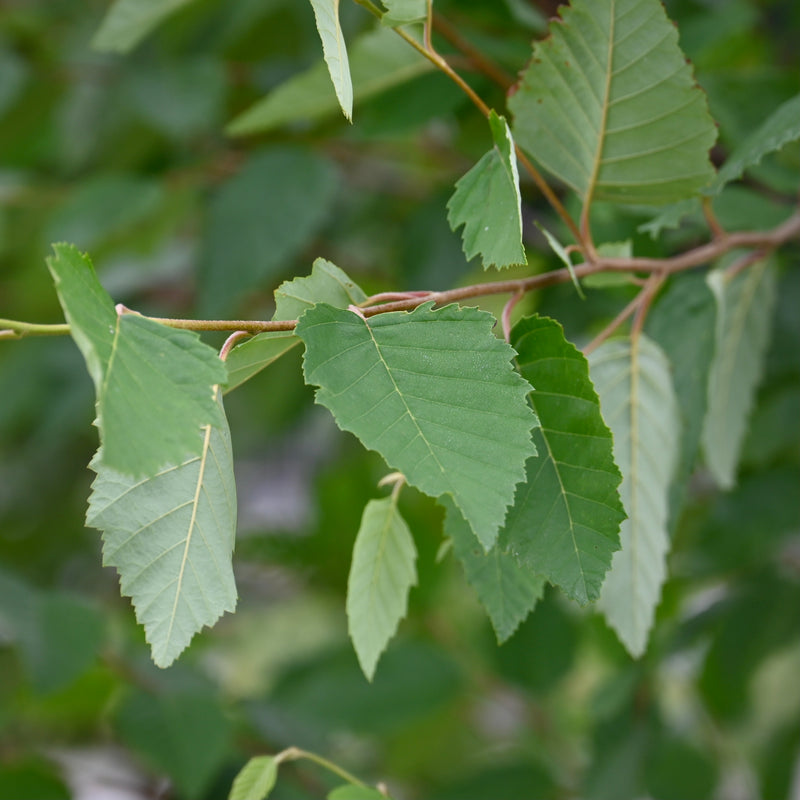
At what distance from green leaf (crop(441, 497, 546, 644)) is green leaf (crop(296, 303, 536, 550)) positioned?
0.07m

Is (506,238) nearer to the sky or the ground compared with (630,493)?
nearer to the sky

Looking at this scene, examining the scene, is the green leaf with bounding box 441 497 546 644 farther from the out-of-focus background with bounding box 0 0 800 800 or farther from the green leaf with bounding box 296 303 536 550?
the out-of-focus background with bounding box 0 0 800 800

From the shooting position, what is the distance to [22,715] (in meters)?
1.03

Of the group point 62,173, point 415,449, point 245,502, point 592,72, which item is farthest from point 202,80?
point 245,502

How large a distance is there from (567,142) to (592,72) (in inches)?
1.4

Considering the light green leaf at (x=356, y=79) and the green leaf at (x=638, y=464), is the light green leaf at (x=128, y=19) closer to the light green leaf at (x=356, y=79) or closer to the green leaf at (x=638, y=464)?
the light green leaf at (x=356, y=79)

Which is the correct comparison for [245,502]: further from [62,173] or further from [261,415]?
[62,173]

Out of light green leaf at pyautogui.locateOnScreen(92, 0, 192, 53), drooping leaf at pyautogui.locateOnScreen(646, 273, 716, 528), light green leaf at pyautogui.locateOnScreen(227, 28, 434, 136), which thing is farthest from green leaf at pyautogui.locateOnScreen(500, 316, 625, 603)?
light green leaf at pyautogui.locateOnScreen(92, 0, 192, 53)

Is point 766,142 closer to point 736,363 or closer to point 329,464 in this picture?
point 736,363

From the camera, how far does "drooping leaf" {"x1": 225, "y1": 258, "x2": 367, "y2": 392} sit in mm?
362

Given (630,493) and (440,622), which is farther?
(440,622)

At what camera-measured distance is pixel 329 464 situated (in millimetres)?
1464

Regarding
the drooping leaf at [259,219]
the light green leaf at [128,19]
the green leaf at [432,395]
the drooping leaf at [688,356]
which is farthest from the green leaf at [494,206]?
the drooping leaf at [259,219]

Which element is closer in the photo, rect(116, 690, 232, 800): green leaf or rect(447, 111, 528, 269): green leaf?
rect(447, 111, 528, 269): green leaf
